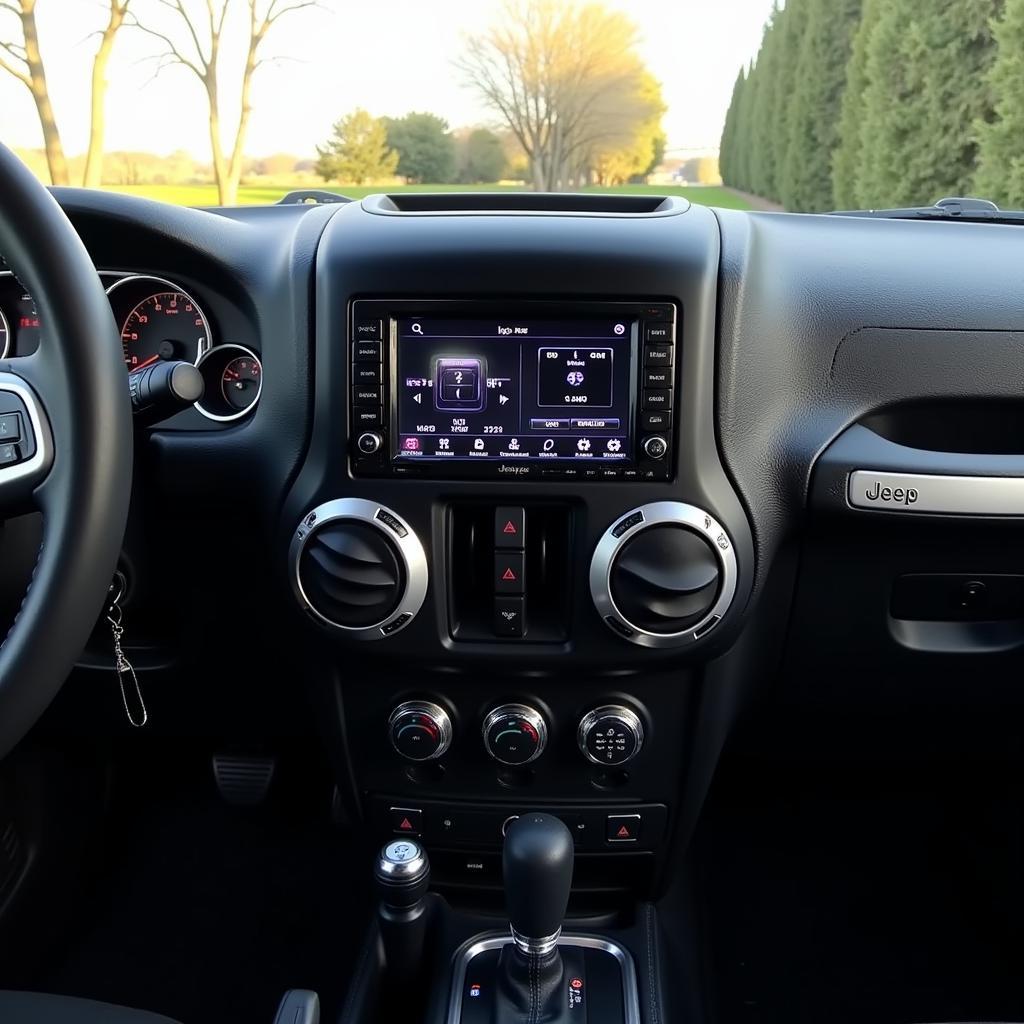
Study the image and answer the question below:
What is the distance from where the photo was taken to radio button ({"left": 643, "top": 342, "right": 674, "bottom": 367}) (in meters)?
1.13

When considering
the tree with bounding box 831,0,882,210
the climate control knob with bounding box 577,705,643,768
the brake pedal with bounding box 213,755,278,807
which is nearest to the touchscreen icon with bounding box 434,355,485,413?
the climate control knob with bounding box 577,705,643,768

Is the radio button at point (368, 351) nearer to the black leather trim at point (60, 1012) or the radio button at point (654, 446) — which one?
the radio button at point (654, 446)

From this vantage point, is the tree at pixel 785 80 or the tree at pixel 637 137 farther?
the tree at pixel 785 80

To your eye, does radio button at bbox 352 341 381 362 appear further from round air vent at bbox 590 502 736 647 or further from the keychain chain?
the keychain chain

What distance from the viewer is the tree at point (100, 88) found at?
1.94 metres

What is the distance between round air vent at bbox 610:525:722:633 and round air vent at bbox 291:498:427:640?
25 centimetres

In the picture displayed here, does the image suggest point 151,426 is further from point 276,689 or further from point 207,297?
point 276,689

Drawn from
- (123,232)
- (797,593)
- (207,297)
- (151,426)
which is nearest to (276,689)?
(151,426)

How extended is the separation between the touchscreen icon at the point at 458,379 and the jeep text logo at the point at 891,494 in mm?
520

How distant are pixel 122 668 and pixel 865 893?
1.53 metres

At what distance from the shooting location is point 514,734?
50.6 inches

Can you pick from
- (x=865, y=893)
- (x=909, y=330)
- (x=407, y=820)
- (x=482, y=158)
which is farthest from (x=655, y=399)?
(x=865, y=893)

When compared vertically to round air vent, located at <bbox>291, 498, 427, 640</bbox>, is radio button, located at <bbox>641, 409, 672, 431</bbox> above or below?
above

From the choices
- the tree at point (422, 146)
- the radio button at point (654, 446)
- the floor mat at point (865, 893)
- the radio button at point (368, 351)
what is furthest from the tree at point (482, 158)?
the floor mat at point (865, 893)
